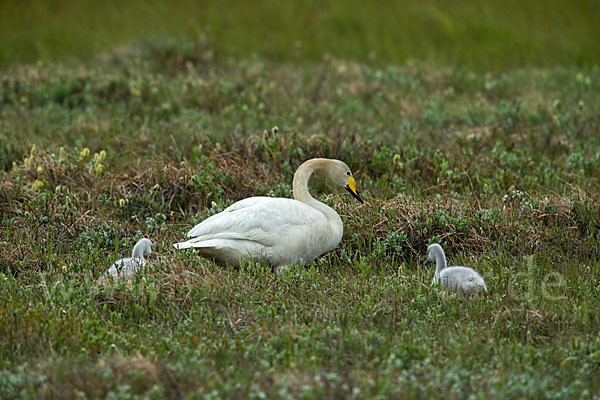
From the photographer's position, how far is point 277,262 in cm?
678

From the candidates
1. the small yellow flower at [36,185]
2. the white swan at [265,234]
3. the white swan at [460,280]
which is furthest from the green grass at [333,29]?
the white swan at [460,280]

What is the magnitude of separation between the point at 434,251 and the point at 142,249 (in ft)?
8.50

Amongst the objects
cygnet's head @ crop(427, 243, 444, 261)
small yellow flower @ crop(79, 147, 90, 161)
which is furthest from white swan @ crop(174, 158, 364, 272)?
small yellow flower @ crop(79, 147, 90, 161)

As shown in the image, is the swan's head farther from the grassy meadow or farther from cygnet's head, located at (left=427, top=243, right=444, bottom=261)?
cygnet's head, located at (left=427, top=243, right=444, bottom=261)

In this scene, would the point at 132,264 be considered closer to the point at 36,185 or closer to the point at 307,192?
the point at 307,192

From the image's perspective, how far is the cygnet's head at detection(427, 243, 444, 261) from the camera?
659cm

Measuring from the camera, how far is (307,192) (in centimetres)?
723

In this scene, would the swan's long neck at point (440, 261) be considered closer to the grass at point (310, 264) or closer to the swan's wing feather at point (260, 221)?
the grass at point (310, 264)

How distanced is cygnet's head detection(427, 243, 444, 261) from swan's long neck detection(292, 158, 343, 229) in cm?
88

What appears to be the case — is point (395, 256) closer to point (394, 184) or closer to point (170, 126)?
point (394, 184)

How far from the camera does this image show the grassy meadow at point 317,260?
189 inches

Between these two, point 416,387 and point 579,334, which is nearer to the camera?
point 416,387

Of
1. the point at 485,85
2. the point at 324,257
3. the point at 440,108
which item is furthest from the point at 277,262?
the point at 485,85

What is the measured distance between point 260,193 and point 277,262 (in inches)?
78.5
